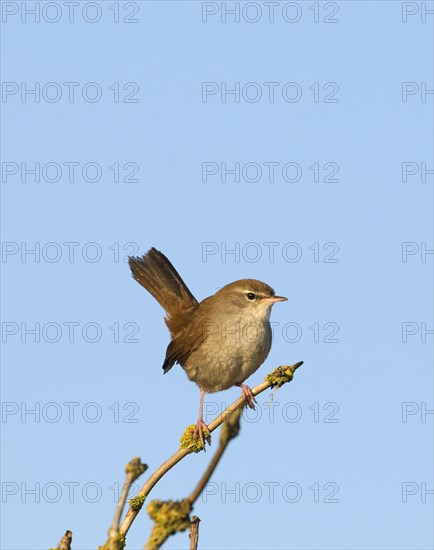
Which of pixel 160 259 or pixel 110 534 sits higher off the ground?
pixel 160 259

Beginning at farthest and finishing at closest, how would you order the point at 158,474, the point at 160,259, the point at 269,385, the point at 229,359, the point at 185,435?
the point at 160,259 → the point at 229,359 → the point at 185,435 → the point at 269,385 → the point at 158,474

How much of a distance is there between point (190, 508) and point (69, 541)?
19.3 inches

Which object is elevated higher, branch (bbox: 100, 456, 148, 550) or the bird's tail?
the bird's tail

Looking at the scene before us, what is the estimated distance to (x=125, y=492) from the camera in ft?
5.06

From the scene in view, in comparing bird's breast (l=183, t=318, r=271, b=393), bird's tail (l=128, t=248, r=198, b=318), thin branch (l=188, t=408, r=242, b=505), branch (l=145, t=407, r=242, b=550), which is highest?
bird's tail (l=128, t=248, r=198, b=318)

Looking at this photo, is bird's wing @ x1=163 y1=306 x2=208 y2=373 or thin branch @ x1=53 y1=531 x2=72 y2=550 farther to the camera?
bird's wing @ x1=163 y1=306 x2=208 y2=373

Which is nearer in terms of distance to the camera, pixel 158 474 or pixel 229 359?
pixel 158 474

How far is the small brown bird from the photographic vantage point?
6.87 metres

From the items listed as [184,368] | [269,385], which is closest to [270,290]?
[184,368]

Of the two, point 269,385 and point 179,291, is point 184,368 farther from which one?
point 269,385

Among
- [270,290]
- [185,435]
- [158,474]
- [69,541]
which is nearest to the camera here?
[69,541]

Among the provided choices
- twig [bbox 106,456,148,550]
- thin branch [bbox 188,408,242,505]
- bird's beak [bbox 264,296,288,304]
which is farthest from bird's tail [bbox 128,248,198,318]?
thin branch [bbox 188,408,242,505]

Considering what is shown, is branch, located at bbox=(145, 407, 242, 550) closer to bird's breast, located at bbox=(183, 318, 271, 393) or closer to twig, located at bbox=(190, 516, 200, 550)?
twig, located at bbox=(190, 516, 200, 550)

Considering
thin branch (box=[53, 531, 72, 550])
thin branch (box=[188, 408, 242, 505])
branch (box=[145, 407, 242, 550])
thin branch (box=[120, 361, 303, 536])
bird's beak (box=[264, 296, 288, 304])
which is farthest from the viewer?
→ bird's beak (box=[264, 296, 288, 304])
